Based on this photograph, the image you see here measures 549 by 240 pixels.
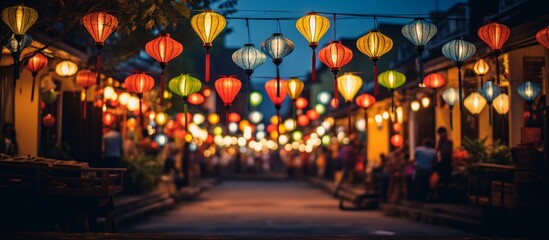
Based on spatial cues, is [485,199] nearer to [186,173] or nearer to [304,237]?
[304,237]

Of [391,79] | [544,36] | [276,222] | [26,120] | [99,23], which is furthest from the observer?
[276,222]

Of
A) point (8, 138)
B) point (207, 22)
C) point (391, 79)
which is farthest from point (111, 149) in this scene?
point (207, 22)

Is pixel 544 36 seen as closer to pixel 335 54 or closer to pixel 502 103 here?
pixel 335 54

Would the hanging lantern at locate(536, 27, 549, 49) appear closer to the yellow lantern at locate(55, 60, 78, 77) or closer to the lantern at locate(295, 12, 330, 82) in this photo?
the lantern at locate(295, 12, 330, 82)

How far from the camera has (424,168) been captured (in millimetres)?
18500

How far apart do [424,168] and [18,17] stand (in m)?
12.0

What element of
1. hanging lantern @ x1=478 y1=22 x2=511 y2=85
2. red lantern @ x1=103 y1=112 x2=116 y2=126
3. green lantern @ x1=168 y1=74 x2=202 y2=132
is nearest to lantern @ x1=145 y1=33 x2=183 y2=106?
green lantern @ x1=168 y1=74 x2=202 y2=132

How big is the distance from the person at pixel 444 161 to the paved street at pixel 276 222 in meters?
1.39

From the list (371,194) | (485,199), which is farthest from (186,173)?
(485,199)

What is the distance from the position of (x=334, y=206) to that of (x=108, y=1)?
14.4 m

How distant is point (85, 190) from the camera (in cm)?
973

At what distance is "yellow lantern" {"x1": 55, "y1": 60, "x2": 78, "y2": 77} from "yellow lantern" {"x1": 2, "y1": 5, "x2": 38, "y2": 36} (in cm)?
570

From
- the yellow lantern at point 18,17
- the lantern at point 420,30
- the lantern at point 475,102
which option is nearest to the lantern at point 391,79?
the lantern at point 475,102

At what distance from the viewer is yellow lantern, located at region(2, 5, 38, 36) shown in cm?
1012
